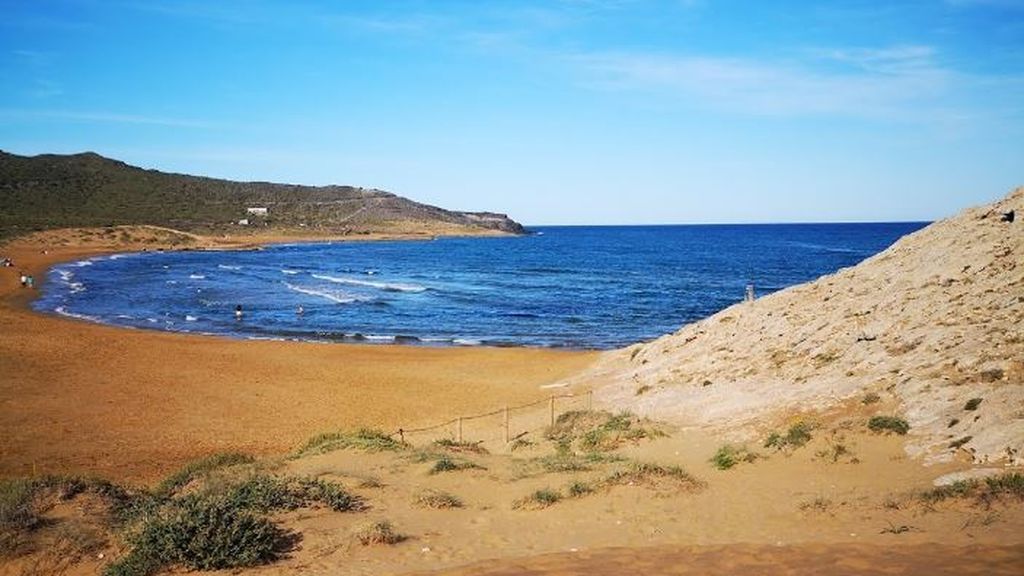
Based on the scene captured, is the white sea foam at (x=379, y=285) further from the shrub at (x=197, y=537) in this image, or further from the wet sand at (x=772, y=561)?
the wet sand at (x=772, y=561)

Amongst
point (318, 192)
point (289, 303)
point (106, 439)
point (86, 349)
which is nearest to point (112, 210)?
point (318, 192)

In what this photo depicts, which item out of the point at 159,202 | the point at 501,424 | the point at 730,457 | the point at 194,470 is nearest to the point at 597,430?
the point at 730,457

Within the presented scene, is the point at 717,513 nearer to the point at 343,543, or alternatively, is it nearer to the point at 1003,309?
the point at 343,543

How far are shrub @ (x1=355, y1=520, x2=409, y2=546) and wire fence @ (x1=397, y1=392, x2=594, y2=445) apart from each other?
8855mm

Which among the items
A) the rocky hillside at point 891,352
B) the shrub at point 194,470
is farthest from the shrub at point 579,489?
the shrub at point 194,470

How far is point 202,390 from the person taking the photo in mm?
25734

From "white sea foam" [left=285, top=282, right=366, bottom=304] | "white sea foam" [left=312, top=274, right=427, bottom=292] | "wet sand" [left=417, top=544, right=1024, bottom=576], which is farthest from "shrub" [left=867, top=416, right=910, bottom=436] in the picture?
"white sea foam" [left=312, top=274, right=427, bottom=292]

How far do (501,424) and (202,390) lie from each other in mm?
12070

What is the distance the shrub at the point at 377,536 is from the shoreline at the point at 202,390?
893 cm

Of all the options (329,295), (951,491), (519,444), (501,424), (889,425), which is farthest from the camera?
(329,295)

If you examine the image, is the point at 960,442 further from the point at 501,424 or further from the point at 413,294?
the point at 413,294

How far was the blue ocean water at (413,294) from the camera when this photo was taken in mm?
43156

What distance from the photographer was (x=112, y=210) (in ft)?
425

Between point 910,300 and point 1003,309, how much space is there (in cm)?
277
